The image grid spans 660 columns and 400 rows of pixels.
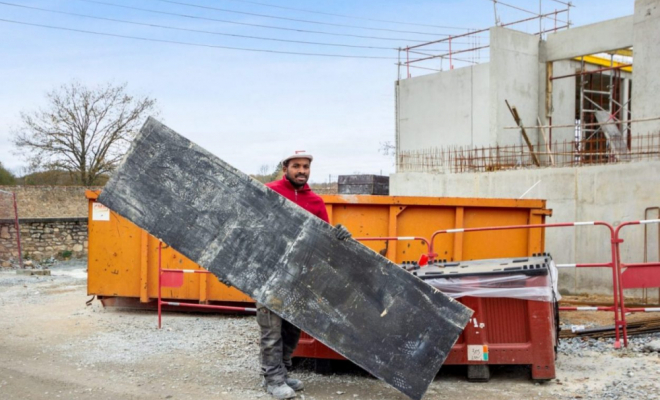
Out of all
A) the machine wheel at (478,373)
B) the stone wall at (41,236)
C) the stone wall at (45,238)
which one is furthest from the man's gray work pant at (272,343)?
the stone wall at (45,238)

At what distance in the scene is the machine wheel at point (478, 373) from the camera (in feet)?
17.9

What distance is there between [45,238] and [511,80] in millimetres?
15309

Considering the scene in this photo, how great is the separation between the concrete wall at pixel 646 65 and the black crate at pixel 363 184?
5.44 m

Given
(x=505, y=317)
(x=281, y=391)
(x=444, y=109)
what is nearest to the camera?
(x=281, y=391)

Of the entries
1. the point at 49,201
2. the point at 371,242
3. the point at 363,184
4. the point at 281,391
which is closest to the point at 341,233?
the point at 281,391

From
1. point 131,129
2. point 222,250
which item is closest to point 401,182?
point 222,250

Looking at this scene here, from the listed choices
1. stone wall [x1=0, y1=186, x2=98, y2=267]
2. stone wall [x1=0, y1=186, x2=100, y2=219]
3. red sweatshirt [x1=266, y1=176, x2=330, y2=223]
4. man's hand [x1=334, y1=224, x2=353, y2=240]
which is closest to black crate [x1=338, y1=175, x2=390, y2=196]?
red sweatshirt [x1=266, y1=176, x2=330, y2=223]

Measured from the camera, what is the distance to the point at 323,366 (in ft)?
19.0

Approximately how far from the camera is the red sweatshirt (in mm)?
5227

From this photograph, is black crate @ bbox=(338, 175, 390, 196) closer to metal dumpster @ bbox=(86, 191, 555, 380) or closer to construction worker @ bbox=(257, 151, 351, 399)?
metal dumpster @ bbox=(86, 191, 555, 380)

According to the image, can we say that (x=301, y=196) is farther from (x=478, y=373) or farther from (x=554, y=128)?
(x=554, y=128)

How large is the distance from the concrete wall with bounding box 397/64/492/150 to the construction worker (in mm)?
12054

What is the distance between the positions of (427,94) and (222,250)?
15035mm

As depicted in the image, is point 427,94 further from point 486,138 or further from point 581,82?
point 581,82
